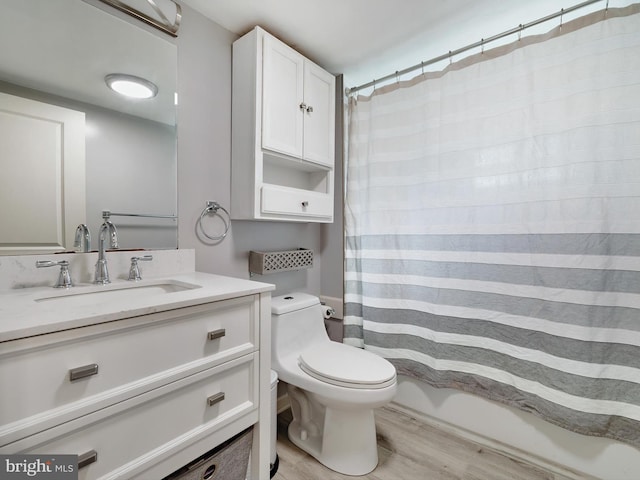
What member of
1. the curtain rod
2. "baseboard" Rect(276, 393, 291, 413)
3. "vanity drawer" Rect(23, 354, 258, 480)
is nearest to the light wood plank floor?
"baseboard" Rect(276, 393, 291, 413)

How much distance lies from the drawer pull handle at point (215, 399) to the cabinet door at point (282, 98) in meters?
1.07

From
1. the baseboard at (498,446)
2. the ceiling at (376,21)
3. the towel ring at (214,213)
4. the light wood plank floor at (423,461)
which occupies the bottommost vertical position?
the light wood plank floor at (423,461)

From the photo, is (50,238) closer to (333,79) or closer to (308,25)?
(308,25)

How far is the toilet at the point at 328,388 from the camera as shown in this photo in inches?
51.0

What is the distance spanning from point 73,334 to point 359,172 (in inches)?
64.3

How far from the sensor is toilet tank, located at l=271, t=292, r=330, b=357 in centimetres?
153

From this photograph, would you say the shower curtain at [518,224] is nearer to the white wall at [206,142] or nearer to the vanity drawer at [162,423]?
the white wall at [206,142]

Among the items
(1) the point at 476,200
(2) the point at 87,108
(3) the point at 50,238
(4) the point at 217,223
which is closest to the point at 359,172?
(1) the point at 476,200

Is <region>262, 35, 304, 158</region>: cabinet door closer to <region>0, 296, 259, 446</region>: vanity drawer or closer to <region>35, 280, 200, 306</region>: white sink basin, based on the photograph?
<region>35, 280, 200, 306</region>: white sink basin

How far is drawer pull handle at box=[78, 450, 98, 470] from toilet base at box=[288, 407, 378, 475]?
0.93 m

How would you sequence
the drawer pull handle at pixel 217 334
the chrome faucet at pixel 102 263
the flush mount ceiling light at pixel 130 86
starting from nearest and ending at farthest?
the drawer pull handle at pixel 217 334 < the chrome faucet at pixel 102 263 < the flush mount ceiling light at pixel 130 86

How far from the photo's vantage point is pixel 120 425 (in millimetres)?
764

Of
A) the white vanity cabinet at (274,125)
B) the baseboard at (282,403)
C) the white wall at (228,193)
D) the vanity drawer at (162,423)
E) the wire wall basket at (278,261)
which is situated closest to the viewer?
the vanity drawer at (162,423)

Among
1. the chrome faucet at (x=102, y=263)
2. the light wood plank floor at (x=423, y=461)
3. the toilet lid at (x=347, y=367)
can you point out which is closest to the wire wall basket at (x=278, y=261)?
the toilet lid at (x=347, y=367)
